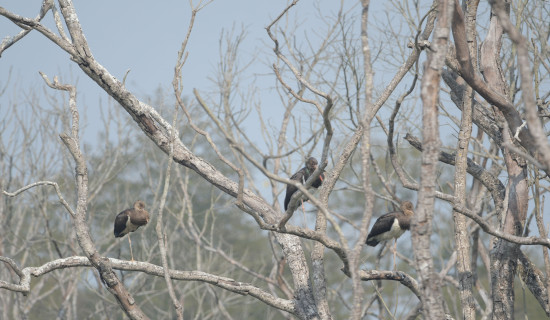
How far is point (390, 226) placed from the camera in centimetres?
896

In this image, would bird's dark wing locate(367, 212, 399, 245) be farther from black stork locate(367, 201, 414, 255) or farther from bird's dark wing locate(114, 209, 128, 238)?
bird's dark wing locate(114, 209, 128, 238)

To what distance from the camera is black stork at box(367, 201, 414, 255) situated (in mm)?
8922

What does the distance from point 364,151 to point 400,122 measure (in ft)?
24.1

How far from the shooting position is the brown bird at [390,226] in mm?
8922

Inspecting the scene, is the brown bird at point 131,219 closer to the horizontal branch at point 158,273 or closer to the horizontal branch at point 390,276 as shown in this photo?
the horizontal branch at point 158,273

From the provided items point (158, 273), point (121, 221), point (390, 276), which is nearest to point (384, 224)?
point (390, 276)

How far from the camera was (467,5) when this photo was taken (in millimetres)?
5980

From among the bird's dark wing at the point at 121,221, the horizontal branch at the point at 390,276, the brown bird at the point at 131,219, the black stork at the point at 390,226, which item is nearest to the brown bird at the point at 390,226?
the black stork at the point at 390,226

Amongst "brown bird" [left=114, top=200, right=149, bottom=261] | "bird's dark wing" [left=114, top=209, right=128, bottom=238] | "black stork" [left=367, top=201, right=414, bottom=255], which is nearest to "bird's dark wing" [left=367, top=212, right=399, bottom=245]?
"black stork" [left=367, top=201, right=414, bottom=255]

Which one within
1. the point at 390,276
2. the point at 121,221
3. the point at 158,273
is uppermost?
the point at 121,221

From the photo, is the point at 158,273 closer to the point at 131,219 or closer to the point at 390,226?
the point at 390,226

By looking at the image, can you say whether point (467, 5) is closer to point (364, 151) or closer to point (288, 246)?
point (288, 246)

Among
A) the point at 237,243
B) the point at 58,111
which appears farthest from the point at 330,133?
the point at 237,243

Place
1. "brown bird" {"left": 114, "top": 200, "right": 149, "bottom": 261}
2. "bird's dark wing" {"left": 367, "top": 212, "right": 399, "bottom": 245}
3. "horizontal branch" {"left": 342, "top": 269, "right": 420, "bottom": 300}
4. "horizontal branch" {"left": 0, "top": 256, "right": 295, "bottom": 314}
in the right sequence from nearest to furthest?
"horizontal branch" {"left": 0, "top": 256, "right": 295, "bottom": 314}, "horizontal branch" {"left": 342, "top": 269, "right": 420, "bottom": 300}, "bird's dark wing" {"left": 367, "top": 212, "right": 399, "bottom": 245}, "brown bird" {"left": 114, "top": 200, "right": 149, "bottom": 261}
